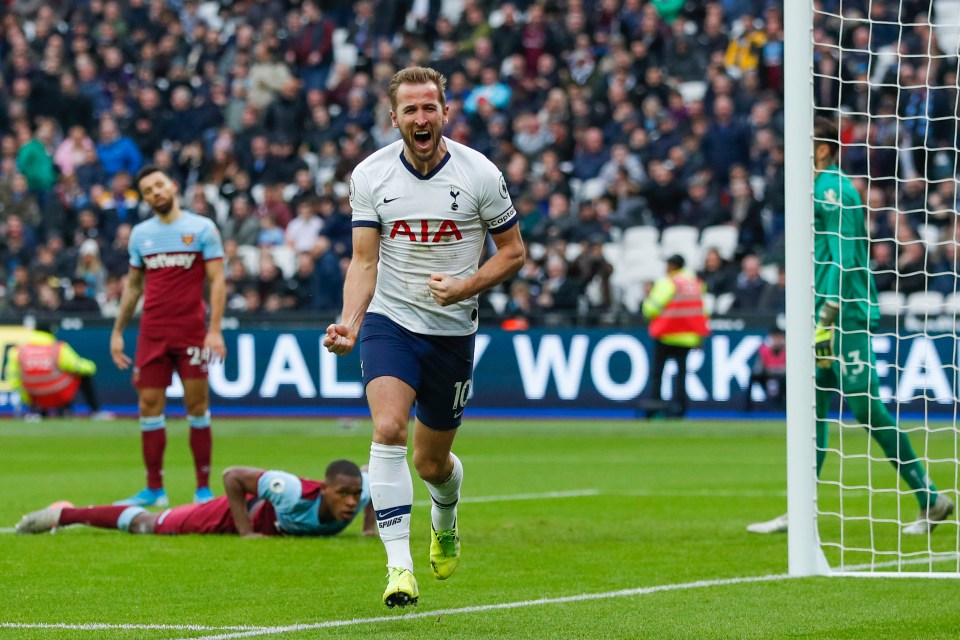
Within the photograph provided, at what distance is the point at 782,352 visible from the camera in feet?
67.6

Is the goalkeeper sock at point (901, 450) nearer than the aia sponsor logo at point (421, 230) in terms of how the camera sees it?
No

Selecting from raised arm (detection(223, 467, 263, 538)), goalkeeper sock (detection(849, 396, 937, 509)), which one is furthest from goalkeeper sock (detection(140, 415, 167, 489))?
goalkeeper sock (detection(849, 396, 937, 509))

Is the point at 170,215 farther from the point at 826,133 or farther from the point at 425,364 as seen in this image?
the point at 425,364

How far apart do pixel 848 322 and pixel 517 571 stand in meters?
2.92

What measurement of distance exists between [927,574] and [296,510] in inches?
144

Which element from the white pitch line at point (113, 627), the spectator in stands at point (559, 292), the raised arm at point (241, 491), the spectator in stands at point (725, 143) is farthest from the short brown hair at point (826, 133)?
the spectator in stands at point (725, 143)

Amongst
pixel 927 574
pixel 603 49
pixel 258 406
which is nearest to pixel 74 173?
pixel 258 406

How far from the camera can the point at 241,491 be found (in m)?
A: 9.35

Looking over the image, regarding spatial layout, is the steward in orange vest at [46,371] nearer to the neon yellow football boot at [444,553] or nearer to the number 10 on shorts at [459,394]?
the neon yellow football boot at [444,553]

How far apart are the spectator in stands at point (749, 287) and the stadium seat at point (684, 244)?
1266 mm

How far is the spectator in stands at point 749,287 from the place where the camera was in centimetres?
2175

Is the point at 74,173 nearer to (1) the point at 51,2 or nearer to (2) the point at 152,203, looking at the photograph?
(1) the point at 51,2

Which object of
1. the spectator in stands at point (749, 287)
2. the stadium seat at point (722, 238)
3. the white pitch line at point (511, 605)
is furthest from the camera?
the stadium seat at point (722, 238)

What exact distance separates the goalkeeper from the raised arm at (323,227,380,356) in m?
3.31
